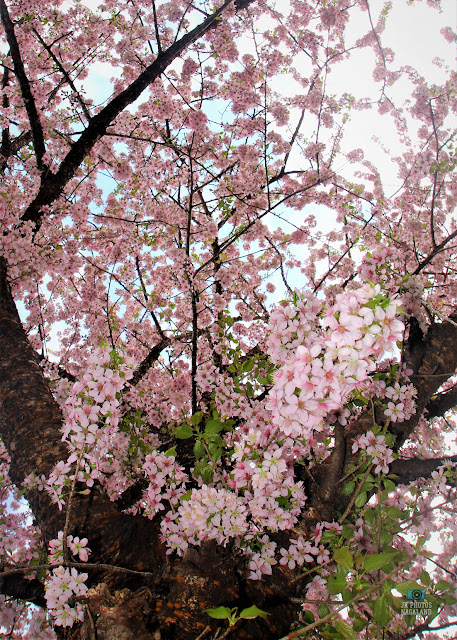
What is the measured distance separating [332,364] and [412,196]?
Result: 6848 millimetres

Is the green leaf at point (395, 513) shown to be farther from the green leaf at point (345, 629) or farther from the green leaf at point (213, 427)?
the green leaf at point (213, 427)

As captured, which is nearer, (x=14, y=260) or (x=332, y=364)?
(x=332, y=364)

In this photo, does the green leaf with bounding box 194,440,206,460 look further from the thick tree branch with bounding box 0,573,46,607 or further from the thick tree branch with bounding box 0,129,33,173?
the thick tree branch with bounding box 0,129,33,173

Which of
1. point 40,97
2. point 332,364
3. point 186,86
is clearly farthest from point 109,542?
point 186,86

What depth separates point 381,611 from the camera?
1.31 metres

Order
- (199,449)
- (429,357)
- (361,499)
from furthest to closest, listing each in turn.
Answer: (429,357), (199,449), (361,499)

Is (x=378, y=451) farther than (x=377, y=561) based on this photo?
Yes

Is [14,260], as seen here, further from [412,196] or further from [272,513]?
[412,196]

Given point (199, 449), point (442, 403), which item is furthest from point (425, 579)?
point (442, 403)

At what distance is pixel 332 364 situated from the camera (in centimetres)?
131

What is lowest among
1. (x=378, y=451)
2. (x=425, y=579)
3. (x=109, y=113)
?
(x=425, y=579)

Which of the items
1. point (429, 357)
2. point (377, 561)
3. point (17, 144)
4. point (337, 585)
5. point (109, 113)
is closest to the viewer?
point (377, 561)

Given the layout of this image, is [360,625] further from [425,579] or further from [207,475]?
[207,475]

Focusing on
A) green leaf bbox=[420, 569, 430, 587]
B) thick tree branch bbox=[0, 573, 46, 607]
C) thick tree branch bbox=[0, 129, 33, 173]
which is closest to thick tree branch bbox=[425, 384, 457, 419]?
green leaf bbox=[420, 569, 430, 587]
